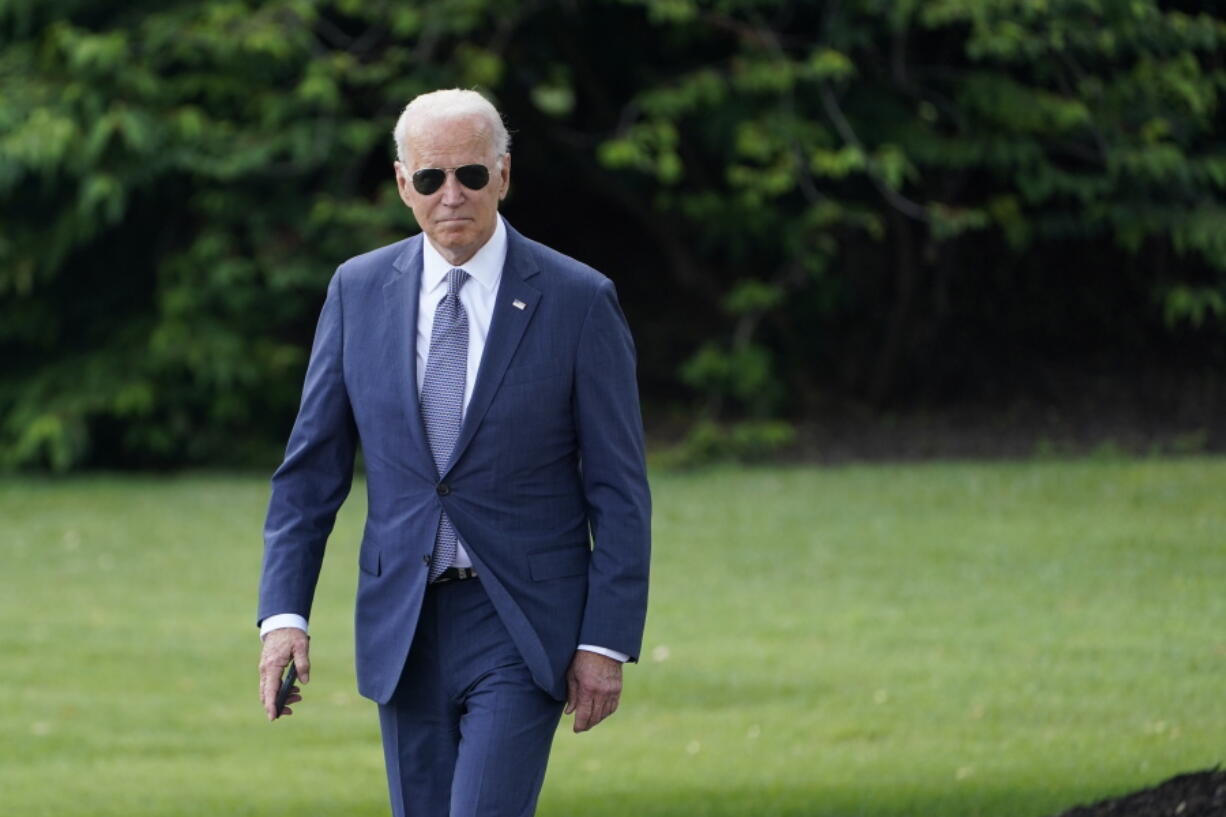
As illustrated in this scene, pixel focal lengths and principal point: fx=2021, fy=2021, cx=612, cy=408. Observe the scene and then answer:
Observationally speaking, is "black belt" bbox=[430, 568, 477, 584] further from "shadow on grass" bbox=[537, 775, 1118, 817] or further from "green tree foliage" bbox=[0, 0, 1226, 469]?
"green tree foliage" bbox=[0, 0, 1226, 469]

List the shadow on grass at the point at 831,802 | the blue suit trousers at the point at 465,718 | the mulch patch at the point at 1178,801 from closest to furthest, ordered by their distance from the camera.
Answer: the blue suit trousers at the point at 465,718 < the mulch patch at the point at 1178,801 < the shadow on grass at the point at 831,802

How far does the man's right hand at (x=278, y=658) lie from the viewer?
4.02 m

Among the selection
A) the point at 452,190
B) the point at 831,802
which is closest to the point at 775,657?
the point at 831,802

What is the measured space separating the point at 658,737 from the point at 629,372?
4403 mm

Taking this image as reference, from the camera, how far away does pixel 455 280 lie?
4.04m

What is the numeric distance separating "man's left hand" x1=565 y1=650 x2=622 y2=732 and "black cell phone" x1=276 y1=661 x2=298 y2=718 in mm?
564

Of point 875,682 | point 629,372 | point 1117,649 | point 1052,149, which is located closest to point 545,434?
point 629,372

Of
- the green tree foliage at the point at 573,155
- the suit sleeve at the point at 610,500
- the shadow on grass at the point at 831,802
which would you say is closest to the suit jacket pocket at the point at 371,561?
the suit sleeve at the point at 610,500

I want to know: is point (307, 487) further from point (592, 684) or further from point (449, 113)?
point (449, 113)

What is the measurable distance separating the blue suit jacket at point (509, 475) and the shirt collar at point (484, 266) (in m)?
0.02

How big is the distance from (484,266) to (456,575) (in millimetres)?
620

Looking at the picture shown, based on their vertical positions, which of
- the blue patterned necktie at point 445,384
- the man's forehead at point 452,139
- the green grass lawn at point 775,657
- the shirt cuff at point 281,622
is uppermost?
the man's forehead at point 452,139

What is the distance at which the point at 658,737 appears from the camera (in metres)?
8.22

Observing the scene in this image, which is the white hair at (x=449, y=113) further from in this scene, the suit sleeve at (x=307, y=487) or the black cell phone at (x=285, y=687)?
the black cell phone at (x=285, y=687)
